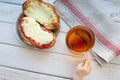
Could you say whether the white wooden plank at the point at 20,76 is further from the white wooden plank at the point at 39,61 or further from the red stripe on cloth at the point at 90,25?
the red stripe on cloth at the point at 90,25

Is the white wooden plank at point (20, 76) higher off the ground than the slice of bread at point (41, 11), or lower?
lower

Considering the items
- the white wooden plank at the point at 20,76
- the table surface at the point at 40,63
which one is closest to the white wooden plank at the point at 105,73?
the table surface at the point at 40,63

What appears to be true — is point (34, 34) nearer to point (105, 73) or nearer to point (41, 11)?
point (41, 11)

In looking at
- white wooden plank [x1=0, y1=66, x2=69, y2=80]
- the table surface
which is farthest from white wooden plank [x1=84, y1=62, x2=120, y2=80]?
white wooden plank [x1=0, y1=66, x2=69, y2=80]

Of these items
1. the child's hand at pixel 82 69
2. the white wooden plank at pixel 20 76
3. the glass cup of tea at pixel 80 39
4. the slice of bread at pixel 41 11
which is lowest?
the white wooden plank at pixel 20 76

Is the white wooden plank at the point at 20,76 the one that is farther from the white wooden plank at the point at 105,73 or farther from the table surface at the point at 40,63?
the white wooden plank at the point at 105,73

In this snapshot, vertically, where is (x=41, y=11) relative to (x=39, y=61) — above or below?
above

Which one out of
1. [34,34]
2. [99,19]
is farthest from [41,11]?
[99,19]
